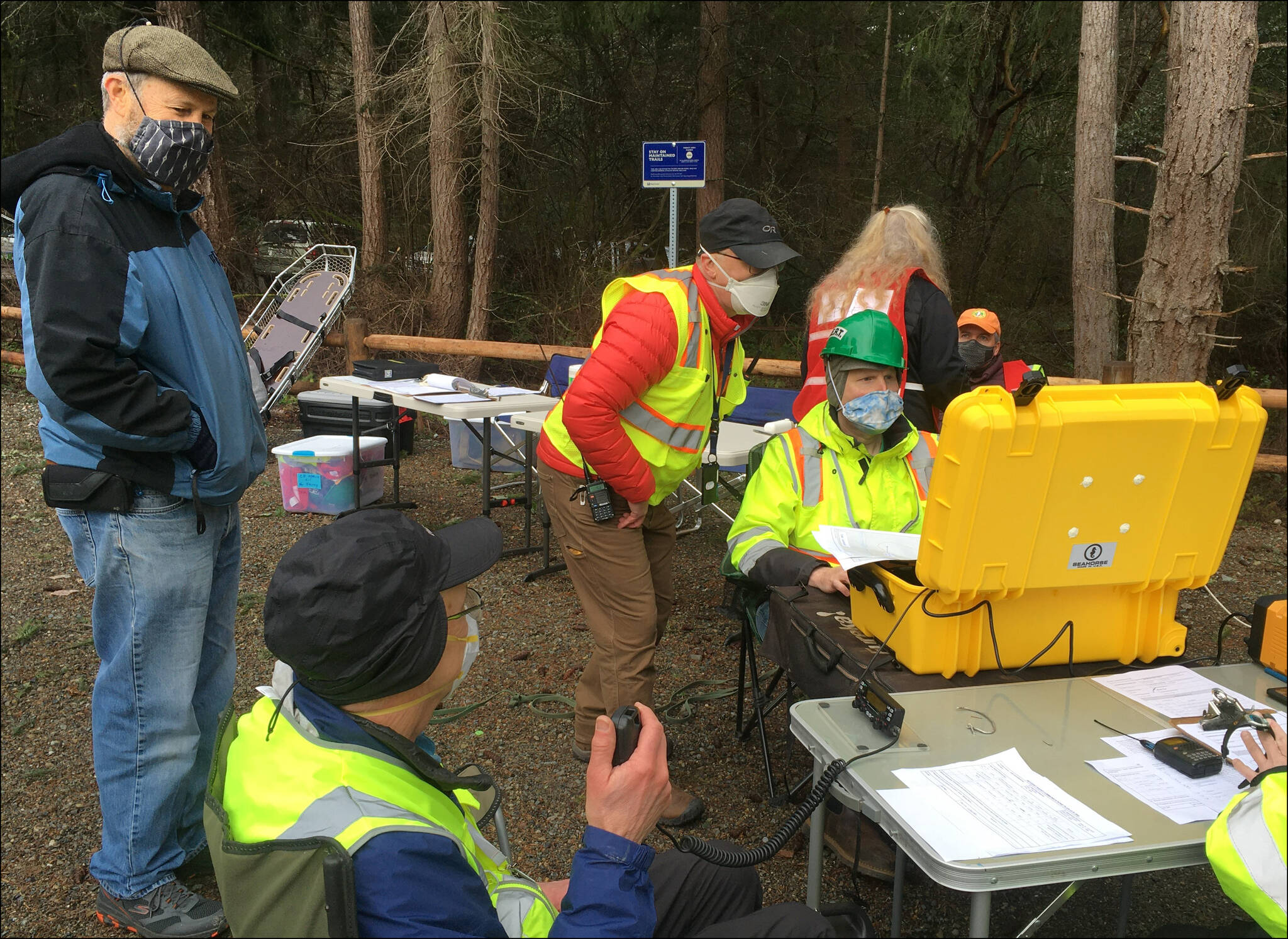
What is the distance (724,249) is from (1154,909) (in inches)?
89.9

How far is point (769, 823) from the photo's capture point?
9.91ft

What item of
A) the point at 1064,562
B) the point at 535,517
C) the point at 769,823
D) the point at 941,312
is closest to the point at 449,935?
the point at 1064,562

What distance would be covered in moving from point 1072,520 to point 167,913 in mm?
2390

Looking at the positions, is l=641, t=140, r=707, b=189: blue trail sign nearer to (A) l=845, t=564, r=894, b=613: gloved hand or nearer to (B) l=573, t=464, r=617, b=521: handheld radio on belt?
(B) l=573, t=464, r=617, b=521: handheld radio on belt

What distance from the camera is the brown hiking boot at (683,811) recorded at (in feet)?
9.84

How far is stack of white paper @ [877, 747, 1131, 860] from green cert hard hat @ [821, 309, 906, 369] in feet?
4.33

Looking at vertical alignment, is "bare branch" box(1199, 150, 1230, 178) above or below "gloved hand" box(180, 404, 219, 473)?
above

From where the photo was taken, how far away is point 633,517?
114 inches

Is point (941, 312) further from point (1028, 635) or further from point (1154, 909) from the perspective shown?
point (1154, 909)

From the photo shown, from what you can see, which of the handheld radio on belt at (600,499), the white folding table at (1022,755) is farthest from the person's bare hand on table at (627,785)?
the handheld radio on belt at (600,499)

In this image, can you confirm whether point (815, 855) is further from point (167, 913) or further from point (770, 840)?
point (167, 913)

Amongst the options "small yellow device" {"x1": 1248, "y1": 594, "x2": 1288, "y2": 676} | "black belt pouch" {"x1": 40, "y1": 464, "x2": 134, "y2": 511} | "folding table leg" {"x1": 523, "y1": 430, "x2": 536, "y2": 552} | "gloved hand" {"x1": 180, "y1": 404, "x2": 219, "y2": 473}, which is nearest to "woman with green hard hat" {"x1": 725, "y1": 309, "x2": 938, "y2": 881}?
"small yellow device" {"x1": 1248, "y1": 594, "x2": 1288, "y2": 676}

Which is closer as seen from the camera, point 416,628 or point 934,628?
point 416,628

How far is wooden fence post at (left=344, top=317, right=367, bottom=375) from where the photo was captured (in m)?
8.31
